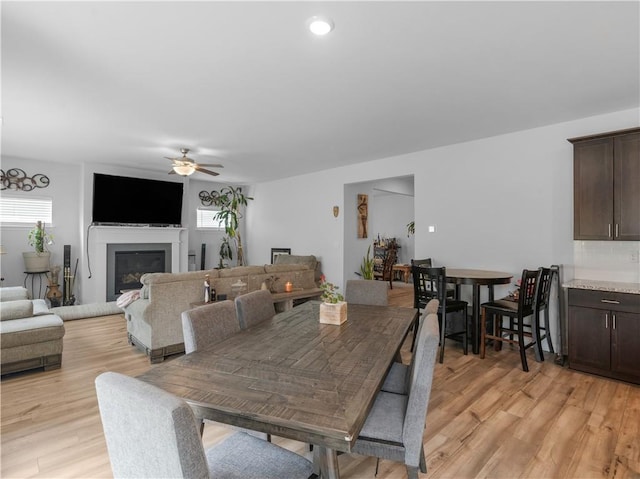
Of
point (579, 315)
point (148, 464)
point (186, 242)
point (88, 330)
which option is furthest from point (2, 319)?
point (579, 315)

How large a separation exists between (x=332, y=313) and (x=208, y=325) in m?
0.75

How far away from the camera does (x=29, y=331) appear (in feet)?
10.4

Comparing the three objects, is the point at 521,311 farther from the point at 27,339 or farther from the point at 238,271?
the point at 27,339

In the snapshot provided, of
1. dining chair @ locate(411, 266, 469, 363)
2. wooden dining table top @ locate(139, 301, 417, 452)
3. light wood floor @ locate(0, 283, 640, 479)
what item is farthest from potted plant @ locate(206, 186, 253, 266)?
wooden dining table top @ locate(139, 301, 417, 452)

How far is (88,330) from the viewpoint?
15.5 feet

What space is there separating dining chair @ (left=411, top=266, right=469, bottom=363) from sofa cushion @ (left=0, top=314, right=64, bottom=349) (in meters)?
3.63

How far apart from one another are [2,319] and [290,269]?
301 cm

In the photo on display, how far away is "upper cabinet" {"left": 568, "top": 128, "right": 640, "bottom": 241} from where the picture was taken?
10.6 ft

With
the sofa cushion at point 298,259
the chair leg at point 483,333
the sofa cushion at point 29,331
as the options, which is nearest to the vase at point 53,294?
the sofa cushion at point 29,331

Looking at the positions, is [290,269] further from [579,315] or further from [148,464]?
[148,464]

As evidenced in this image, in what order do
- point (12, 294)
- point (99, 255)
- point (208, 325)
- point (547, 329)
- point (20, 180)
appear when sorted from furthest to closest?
point (99, 255)
point (20, 180)
point (12, 294)
point (547, 329)
point (208, 325)

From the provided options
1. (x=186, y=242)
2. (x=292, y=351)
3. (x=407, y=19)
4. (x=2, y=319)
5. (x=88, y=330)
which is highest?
(x=407, y=19)

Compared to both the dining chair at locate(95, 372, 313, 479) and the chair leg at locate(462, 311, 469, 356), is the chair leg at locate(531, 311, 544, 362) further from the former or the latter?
the dining chair at locate(95, 372, 313, 479)

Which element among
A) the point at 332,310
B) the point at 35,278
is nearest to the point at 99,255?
the point at 35,278
